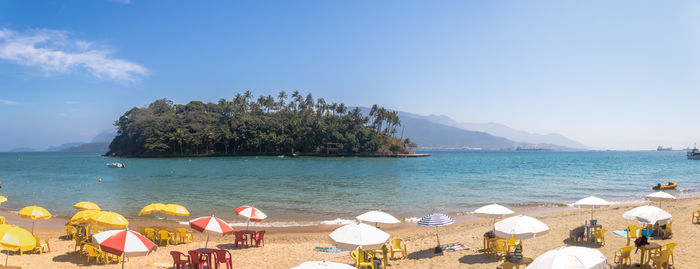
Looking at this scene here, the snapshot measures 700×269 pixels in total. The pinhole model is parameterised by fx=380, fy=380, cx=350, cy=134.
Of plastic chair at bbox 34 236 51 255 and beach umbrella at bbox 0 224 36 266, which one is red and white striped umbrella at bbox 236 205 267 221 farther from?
plastic chair at bbox 34 236 51 255

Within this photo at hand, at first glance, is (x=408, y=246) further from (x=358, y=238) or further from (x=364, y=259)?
(x=358, y=238)

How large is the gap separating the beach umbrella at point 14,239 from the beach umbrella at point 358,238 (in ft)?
24.7

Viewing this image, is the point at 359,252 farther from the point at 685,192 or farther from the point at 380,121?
the point at 380,121

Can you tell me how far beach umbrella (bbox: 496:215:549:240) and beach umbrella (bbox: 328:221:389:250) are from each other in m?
3.33

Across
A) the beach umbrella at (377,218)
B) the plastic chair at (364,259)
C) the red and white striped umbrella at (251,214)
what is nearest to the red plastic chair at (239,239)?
the red and white striped umbrella at (251,214)

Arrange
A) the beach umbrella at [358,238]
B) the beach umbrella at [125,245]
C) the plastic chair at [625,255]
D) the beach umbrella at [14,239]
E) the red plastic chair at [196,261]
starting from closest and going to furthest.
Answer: the beach umbrella at [125,245] < the beach umbrella at [14,239] < the beach umbrella at [358,238] < the plastic chair at [625,255] < the red plastic chair at [196,261]

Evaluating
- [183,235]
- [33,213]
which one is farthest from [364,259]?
[33,213]

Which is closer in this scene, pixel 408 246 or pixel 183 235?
pixel 408 246

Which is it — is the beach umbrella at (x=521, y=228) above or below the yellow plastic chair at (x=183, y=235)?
above

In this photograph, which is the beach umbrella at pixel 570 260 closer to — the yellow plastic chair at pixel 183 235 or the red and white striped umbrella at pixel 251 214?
the red and white striped umbrella at pixel 251 214

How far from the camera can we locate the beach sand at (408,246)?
38.1 ft


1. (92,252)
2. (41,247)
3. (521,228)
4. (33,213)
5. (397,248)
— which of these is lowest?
(41,247)

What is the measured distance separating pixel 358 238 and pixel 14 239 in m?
8.31

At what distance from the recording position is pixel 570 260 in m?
6.54
